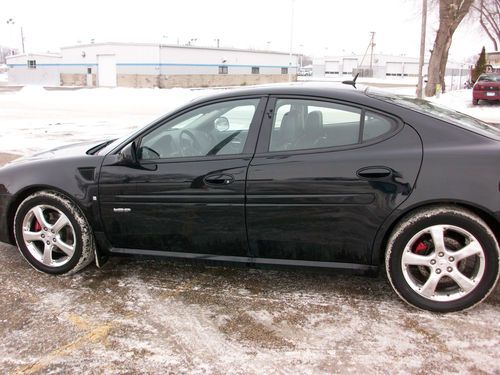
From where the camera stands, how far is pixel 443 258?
3119 mm

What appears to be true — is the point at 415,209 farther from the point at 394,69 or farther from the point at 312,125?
the point at 394,69

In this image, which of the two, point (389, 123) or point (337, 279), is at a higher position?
point (389, 123)

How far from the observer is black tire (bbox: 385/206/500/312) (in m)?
3.04

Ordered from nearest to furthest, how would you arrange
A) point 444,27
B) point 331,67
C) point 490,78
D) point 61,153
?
point 61,153 < point 490,78 < point 444,27 < point 331,67

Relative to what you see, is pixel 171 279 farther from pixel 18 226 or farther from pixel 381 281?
pixel 381 281

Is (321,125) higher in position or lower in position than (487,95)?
higher

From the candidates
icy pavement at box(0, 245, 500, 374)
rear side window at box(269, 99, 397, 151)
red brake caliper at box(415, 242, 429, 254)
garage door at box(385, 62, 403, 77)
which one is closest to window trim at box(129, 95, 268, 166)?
rear side window at box(269, 99, 397, 151)

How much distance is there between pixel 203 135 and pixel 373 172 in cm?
133

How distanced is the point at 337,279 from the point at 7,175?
2.79 m

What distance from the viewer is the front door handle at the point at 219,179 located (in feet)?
11.0

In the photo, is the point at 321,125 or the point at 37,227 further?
the point at 37,227

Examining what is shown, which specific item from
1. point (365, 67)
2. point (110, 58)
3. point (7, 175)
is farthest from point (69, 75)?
point (365, 67)

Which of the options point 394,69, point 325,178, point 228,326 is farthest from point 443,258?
point 394,69

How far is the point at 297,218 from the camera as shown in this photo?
3.28 metres
